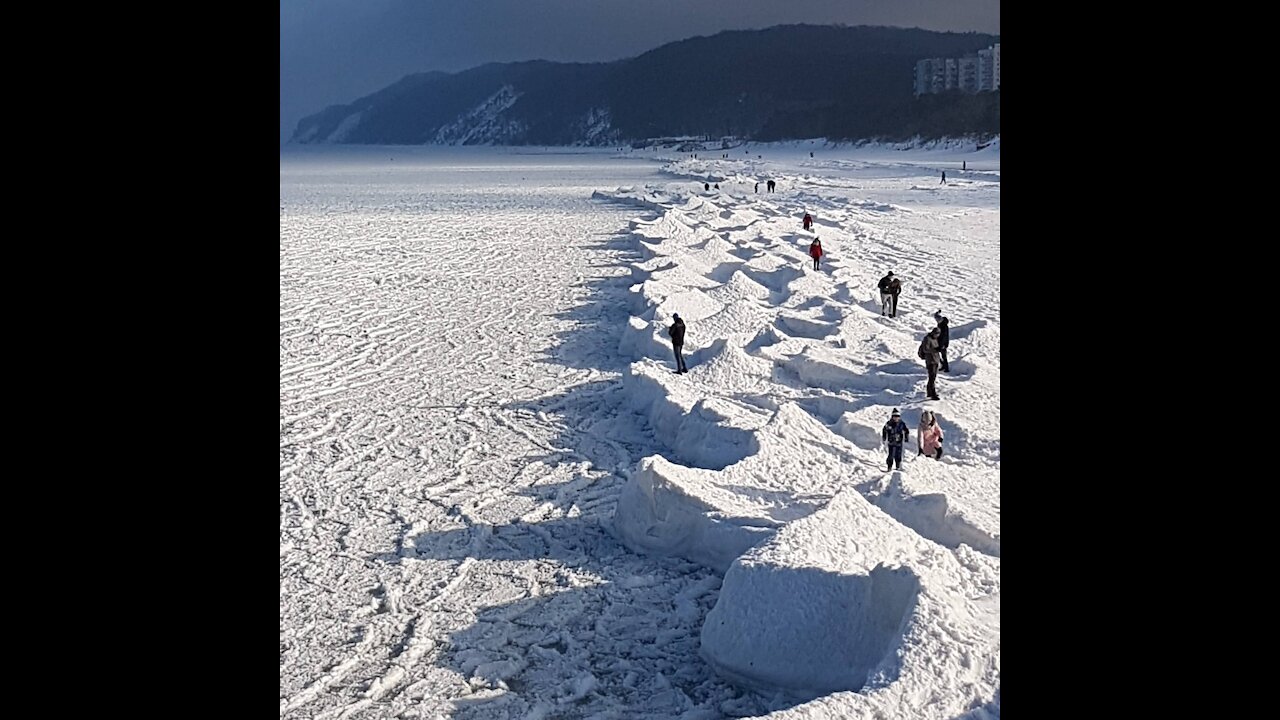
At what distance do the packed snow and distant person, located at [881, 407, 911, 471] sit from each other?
0.45ft

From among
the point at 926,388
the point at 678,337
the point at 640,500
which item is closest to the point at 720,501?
the point at 640,500

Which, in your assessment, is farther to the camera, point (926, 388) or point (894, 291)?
point (894, 291)

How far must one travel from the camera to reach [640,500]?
8906 mm

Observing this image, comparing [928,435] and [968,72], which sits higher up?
[968,72]

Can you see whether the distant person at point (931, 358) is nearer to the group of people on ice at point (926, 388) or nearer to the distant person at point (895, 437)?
the group of people on ice at point (926, 388)

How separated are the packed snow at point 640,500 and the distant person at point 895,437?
14 cm

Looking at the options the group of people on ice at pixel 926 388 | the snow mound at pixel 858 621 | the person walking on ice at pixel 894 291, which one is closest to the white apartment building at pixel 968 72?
the person walking on ice at pixel 894 291

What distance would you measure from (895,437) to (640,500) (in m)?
2.17

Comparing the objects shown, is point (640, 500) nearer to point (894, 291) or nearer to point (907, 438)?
point (907, 438)

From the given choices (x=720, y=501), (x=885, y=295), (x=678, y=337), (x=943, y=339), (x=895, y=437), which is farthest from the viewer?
(x=885, y=295)

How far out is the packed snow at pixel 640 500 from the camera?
21.3 feet
